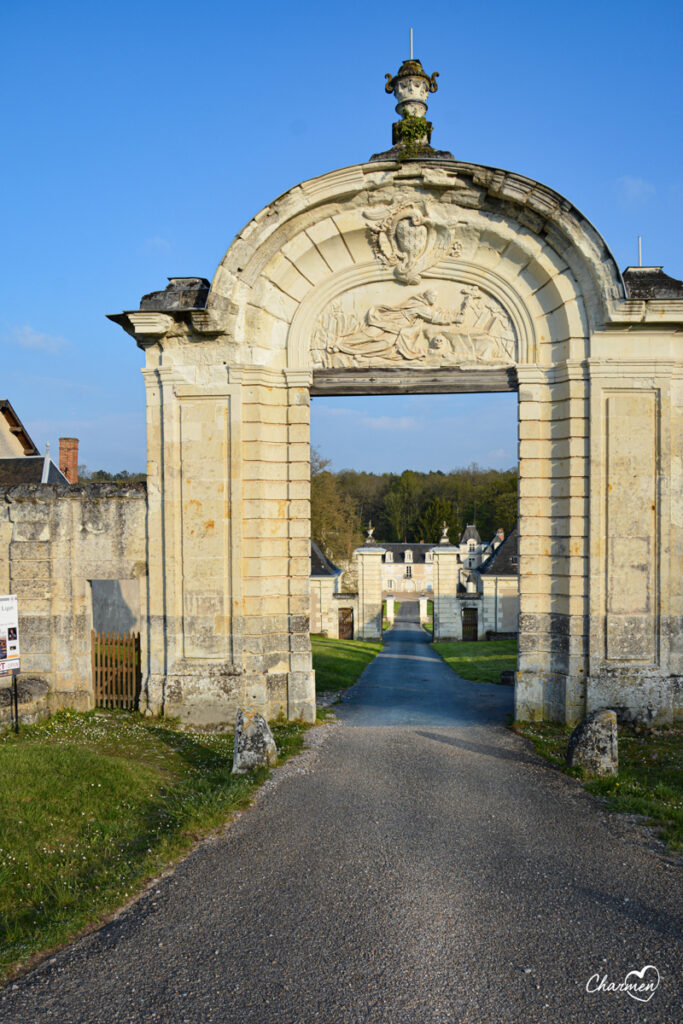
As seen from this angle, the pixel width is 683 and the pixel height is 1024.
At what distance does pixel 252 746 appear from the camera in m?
7.57

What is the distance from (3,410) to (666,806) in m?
22.3

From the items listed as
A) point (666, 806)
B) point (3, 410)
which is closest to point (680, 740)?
point (666, 806)

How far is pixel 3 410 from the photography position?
74.2 feet

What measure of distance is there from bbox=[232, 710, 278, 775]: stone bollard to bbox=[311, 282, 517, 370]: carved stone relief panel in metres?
5.15

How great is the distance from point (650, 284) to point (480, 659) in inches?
539

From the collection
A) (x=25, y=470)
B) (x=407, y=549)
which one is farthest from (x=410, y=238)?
(x=407, y=549)

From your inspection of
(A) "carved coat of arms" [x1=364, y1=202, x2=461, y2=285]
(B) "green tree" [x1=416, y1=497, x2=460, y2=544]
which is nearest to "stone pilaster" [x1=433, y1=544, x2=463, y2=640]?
(A) "carved coat of arms" [x1=364, y1=202, x2=461, y2=285]

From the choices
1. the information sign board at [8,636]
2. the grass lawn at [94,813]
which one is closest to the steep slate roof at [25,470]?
the information sign board at [8,636]

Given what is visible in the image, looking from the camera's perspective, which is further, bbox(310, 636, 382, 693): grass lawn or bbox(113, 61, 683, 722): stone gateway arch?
bbox(310, 636, 382, 693): grass lawn

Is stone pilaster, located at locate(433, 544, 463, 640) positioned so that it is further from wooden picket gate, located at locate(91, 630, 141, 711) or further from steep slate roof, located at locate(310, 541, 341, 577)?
wooden picket gate, located at locate(91, 630, 141, 711)

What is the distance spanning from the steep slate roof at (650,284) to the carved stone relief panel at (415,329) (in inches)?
65.3

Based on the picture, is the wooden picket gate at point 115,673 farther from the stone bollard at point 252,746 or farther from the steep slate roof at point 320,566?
the steep slate roof at point 320,566

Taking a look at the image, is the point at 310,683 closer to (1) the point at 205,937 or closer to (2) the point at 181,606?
(2) the point at 181,606

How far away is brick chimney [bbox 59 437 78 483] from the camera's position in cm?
2477
